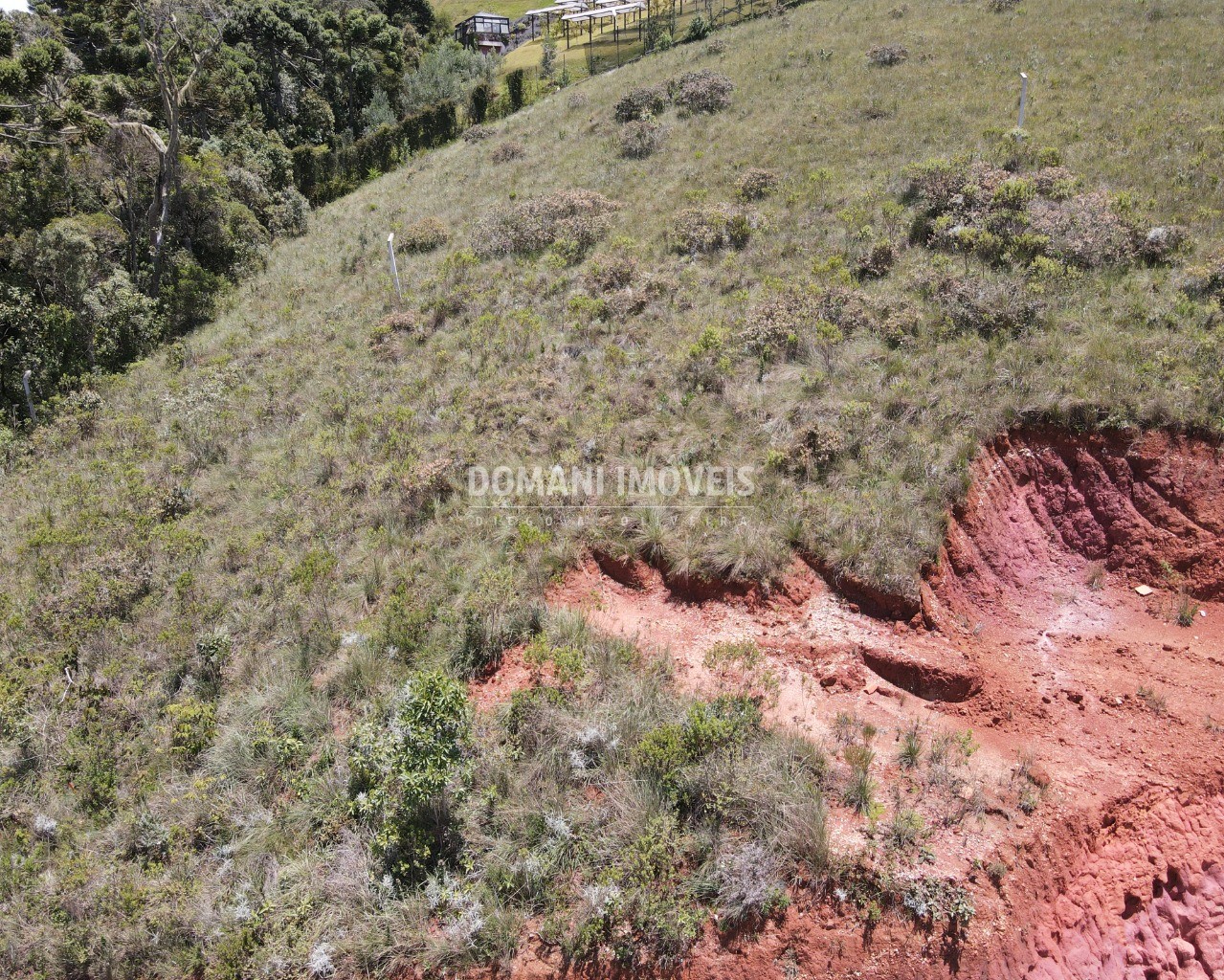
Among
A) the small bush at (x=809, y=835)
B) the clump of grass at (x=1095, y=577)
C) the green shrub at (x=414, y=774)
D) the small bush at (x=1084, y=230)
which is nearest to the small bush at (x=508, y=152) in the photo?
the small bush at (x=1084, y=230)

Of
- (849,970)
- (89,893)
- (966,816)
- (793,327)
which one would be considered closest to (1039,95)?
(793,327)

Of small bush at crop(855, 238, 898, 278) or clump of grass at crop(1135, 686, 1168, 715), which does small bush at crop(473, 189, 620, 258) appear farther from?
clump of grass at crop(1135, 686, 1168, 715)

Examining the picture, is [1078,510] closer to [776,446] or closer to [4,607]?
[776,446]

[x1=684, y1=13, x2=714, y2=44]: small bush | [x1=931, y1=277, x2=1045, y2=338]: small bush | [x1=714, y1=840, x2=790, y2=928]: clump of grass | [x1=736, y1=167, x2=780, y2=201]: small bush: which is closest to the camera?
[x1=714, y1=840, x2=790, y2=928]: clump of grass

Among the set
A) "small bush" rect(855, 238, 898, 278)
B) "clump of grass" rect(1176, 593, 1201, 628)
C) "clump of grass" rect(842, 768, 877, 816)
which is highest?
"small bush" rect(855, 238, 898, 278)

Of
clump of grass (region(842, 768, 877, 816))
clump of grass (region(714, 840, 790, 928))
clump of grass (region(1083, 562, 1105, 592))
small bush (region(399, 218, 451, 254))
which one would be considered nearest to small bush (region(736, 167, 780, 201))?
small bush (region(399, 218, 451, 254))

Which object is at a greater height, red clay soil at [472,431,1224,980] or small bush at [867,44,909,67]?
small bush at [867,44,909,67]

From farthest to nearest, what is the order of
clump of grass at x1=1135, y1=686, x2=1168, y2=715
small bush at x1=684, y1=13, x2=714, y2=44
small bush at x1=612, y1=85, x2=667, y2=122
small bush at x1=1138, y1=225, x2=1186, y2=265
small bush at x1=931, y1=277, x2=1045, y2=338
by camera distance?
small bush at x1=684, y1=13, x2=714, y2=44 → small bush at x1=612, y1=85, x2=667, y2=122 → small bush at x1=1138, y1=225, x2=1186, y2=265 → small bush at x1=931, y1=277, x2=1045, y2=338 → clump of grass at x1=1135, y1=686, x2=1168, y2=715
